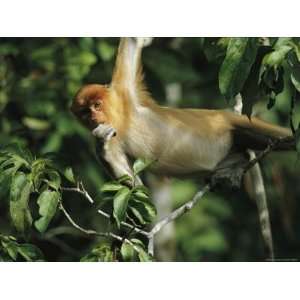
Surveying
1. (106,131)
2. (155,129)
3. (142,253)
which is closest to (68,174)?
(142,253)

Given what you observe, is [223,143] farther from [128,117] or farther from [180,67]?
[180,67]

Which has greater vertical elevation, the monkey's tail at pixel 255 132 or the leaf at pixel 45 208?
the leaf at pixel 45 208

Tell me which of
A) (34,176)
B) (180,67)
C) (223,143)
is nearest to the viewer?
(34,176)

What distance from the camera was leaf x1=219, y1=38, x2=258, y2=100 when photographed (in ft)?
10.3

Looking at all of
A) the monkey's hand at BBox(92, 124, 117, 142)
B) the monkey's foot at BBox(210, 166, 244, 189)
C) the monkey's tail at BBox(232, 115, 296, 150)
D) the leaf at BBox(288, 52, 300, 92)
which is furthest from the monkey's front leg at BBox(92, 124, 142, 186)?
the leaf at BBox(288, 52, 300, 92)

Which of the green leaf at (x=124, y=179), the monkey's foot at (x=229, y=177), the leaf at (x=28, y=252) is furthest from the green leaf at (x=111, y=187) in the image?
the monkey's foot at (x=229, y=177)

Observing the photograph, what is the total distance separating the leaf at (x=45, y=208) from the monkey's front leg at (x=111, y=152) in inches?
37.3

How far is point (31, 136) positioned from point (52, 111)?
0.75 feet

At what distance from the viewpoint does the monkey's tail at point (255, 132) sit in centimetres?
428

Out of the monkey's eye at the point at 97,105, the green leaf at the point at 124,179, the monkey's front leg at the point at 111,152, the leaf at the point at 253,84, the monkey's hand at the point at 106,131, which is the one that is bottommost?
the monkey's front leg at the point at 111,152

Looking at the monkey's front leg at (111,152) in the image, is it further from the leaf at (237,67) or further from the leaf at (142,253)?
the leaf at (237,67)

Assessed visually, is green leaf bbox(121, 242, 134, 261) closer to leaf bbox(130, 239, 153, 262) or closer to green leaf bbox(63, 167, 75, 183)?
leaf bbox(130, 239, 153, 262)
